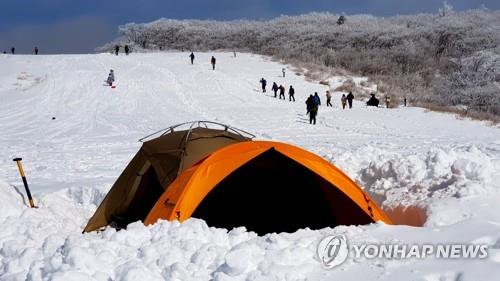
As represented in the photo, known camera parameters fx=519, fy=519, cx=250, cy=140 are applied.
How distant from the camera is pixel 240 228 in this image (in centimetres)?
537

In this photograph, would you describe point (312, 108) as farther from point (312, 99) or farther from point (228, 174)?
point (228, 174)

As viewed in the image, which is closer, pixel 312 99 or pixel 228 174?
pixel 228 174

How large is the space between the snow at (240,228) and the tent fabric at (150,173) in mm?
573

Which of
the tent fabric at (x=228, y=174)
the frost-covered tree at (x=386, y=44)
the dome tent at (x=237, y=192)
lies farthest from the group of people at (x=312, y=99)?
the tent fabric at (x=228, y=174)

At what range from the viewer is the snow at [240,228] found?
4457mm

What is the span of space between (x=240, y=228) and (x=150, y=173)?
3591mm

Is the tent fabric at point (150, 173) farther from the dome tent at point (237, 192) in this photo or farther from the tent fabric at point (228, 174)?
the tent fabric at point (228, 174)

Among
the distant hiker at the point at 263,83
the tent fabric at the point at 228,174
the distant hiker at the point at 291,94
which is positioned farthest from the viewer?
the distant hiker at the point at 263,83

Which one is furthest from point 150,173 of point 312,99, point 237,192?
point 312,99

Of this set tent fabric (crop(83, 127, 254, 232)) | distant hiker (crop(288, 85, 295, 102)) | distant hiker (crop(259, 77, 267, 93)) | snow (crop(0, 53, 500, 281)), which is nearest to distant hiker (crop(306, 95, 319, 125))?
snow (crop(0, 53, 500, 281))

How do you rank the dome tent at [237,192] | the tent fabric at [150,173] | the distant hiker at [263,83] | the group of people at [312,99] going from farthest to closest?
1. the distant hiker at [263,83]
2. the group of people at [312,99]
3. the tent fabric at [150,173]
4. the dome tent at [237,192]

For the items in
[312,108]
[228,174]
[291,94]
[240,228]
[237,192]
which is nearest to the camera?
[240,228]

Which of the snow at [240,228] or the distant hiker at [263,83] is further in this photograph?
the distant hiker at [263,83]

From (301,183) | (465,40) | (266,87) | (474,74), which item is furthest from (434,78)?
(301,183)
